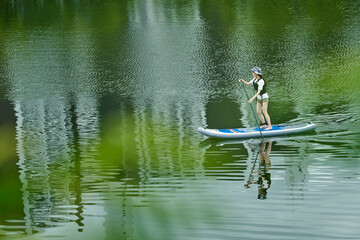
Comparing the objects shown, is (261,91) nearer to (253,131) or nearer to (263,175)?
(253,131)

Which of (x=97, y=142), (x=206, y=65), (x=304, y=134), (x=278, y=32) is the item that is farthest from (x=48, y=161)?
(x=278, y=32)

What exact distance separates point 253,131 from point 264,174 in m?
3.43

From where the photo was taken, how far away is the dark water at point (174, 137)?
12.9 m

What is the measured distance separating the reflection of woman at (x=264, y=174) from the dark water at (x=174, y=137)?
43mm

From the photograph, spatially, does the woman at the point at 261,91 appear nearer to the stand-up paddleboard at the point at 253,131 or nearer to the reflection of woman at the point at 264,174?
the stand-up paddleboard at the point at 253,131

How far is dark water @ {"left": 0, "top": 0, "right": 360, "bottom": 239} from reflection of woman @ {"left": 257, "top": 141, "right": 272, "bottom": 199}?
43mm

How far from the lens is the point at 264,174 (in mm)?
15742

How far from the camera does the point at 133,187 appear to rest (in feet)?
49.0

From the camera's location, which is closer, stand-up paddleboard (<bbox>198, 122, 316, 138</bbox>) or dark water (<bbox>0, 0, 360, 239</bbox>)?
dark water (<bbox>0, 0, 360, 239</bbox>)

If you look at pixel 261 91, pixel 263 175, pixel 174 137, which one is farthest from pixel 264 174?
pixel 174 137

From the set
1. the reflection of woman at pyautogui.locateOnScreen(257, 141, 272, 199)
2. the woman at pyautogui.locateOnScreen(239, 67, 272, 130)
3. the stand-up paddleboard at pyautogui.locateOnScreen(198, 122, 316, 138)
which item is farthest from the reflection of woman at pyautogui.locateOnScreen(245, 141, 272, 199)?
the woman at pyautogui.locateOnScreen(239, 67, 272, 130)

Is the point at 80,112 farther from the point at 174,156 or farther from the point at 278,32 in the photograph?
the point at 278,32

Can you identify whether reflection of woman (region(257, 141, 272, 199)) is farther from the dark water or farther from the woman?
the woman

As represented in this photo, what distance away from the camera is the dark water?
1287 centimetres
